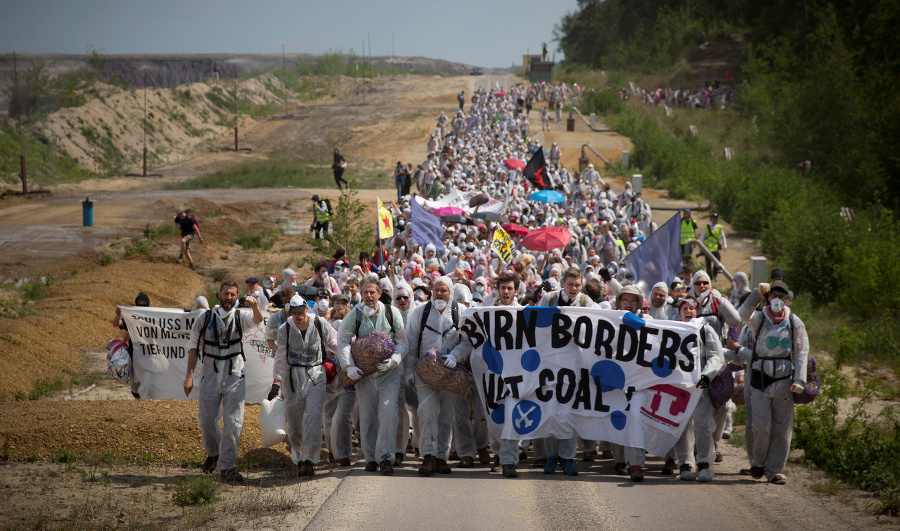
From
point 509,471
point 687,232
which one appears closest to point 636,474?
point 509,471

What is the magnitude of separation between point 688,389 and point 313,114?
58.9m

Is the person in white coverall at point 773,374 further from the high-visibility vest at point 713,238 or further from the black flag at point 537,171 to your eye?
the black flag at point 537,171

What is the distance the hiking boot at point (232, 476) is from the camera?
8.14 m

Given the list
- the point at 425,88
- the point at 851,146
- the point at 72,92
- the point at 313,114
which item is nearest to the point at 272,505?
the point at 851,146

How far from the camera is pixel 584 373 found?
8484 mm

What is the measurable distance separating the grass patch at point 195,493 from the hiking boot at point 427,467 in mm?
1959

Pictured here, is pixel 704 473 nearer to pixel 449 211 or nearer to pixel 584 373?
pixel 584 373

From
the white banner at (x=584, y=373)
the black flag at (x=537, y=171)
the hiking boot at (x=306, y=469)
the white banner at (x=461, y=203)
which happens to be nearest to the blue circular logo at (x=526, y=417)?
the white banner at (x=584, y=373)

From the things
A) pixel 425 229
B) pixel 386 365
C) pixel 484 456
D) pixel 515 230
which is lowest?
pixel 484 456

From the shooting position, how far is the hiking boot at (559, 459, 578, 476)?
8.31 metres

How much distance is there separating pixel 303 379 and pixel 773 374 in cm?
456

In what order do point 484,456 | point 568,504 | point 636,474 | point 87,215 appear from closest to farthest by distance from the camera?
point 568,504 < point 636,474 < point 484,456 < point 87,215

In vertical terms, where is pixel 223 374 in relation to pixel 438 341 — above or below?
below

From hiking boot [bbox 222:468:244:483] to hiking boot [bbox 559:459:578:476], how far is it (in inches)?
125
